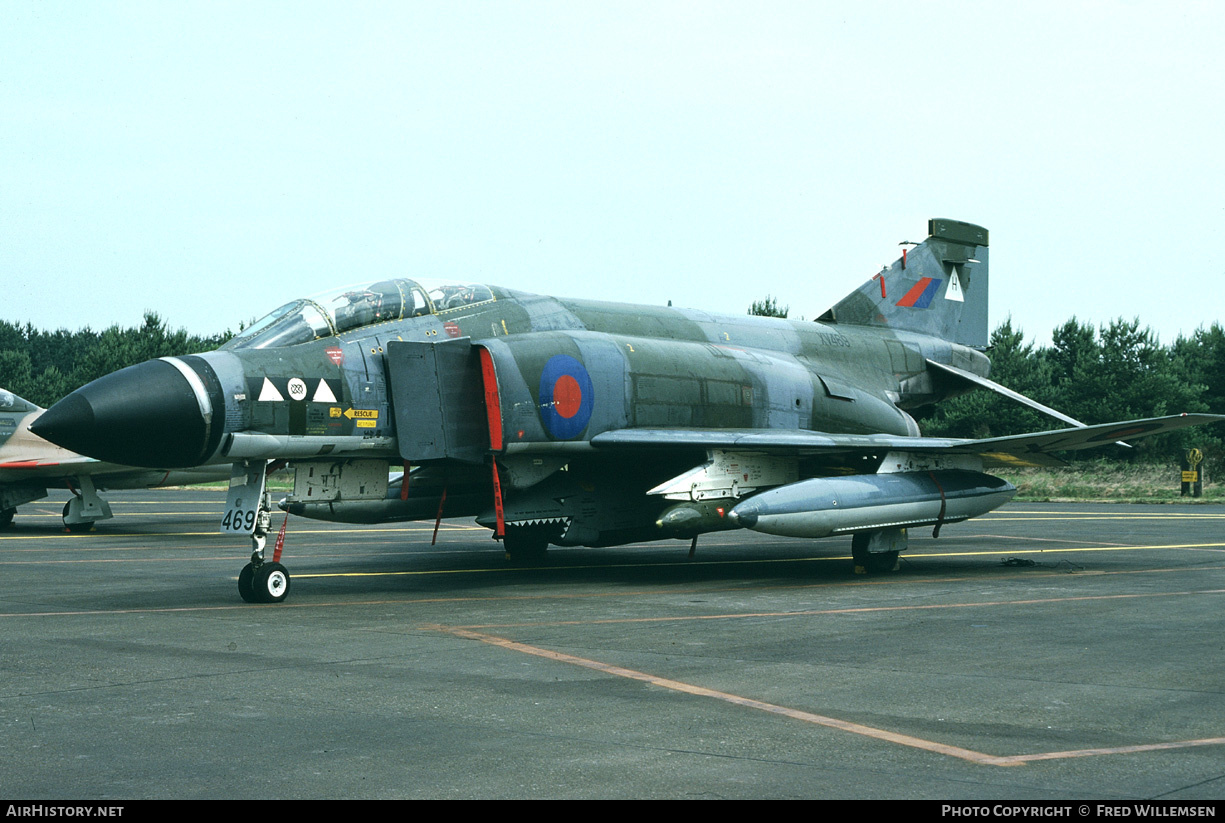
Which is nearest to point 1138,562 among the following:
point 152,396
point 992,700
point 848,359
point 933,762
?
point 848,359

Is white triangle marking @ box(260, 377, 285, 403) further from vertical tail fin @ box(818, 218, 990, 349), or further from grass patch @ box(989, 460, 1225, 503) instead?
grass patch @ box(989, 460, 1225, 503)

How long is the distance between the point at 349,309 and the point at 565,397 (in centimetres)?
269

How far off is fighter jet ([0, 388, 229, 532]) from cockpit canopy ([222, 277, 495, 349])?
1103 cm

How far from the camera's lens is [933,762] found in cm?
520

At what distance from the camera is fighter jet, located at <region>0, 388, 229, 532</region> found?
74.5ft

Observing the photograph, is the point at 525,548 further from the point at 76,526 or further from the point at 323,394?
the point at 76,526

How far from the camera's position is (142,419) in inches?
410

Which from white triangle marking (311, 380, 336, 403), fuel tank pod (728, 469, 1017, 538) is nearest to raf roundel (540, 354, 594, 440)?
fuel tank pod (728, 469, 1017, 538)

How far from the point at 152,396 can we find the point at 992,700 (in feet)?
25.8

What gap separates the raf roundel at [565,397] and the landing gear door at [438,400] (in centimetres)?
78
